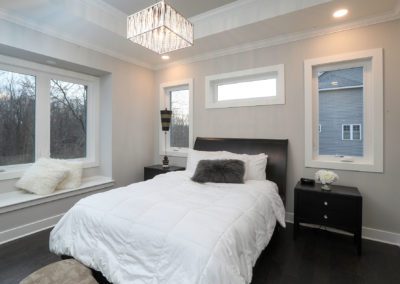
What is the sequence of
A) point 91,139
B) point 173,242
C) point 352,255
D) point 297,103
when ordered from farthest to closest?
point 91,139 → point 297,103 → point 352,255 → point 173,242

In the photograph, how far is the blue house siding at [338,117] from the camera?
270cm

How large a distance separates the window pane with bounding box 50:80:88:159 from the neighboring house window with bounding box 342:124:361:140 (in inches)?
156

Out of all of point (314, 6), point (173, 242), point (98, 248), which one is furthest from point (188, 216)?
point (314, 6)

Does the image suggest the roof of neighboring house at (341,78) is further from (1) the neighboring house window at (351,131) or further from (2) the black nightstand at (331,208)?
(2) the black nightstand at (331,208)

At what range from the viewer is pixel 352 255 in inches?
87.4

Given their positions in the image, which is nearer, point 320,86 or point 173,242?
point 173,242

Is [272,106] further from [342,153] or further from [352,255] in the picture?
[352,255]

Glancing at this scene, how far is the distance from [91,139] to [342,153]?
12.7 ft

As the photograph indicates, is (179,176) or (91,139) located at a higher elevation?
(91,139)

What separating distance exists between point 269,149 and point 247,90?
3.39ft

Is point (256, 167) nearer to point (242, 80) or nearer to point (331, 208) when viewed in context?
point (331, 208)

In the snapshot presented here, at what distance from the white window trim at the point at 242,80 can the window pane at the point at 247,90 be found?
9 centimetres

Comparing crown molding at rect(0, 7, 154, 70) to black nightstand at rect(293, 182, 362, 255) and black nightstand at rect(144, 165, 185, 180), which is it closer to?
black nightstand at rect(144, 165, 185, 180)

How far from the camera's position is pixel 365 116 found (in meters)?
2.64
